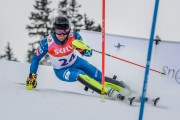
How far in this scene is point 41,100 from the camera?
4.68m

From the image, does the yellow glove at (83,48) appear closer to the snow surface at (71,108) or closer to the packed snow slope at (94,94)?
the packed snow slope at (94,94)

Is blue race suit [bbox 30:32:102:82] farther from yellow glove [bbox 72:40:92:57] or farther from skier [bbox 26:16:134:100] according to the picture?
yellow glove [bbox 72:40:92:57]

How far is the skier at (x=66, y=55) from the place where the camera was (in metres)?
5.62

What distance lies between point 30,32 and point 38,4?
3326 millimetres

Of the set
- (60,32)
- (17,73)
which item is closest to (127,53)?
(17,73)

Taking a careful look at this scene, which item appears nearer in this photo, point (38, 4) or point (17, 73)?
point (17, 73)

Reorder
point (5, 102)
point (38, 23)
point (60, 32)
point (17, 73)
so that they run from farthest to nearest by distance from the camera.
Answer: point (38, 23) < point (17, 73) < point (60, 32) < point (5, 102)

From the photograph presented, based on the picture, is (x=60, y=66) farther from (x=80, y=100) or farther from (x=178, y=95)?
(x=178, y=95)

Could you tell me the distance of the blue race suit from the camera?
5.99 m

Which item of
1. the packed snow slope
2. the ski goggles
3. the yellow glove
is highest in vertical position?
the ski goggles

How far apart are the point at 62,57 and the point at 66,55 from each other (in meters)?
0.08

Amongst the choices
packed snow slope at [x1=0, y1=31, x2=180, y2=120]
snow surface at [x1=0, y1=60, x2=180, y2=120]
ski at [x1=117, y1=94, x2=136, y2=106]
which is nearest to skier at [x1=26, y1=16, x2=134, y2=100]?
→ ski at [x1=117, y1=94, x2=136, y2=106]

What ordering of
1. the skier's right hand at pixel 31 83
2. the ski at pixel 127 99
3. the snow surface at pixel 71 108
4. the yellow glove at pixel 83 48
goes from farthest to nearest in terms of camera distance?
the skier's right hand at pixel 31 83
the yellow glove at pixel 83 48
the ski at pixel 127 99
the snow surface at pixel 71 108

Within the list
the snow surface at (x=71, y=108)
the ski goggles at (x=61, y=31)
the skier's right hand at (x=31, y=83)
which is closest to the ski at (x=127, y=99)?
the snow surface at (x=71, y=108)
